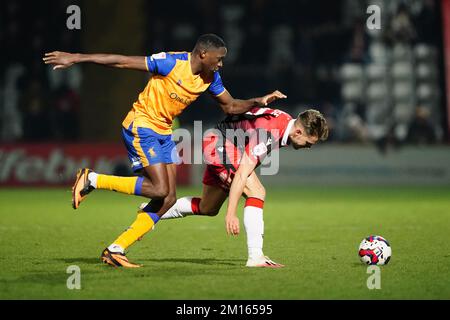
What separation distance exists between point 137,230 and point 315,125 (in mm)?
1813

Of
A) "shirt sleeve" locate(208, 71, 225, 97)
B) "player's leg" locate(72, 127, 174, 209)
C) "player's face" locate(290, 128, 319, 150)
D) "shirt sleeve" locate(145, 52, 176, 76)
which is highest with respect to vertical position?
"shirt sleeve" locate(145, 52, 176, 76)

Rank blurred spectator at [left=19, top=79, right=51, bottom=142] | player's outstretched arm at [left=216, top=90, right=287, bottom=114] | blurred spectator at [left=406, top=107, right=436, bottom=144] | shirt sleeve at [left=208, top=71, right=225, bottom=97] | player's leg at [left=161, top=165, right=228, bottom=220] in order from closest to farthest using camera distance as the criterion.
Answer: player's outstretched arm at [left=216, top=90, right=287, bottom=114] → shirt sleeve at [left=208, top=71, right=225, bottom=97] → player's leg at [left=161, top=165, right=228, bottom=220] → blurred spectator at [left=406, top=107, right=436, bottom=144] → blurred spectator at [left=19, top=79, right=51, bottom=142]

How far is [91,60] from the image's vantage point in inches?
300

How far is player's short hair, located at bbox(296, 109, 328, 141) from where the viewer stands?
772 cm

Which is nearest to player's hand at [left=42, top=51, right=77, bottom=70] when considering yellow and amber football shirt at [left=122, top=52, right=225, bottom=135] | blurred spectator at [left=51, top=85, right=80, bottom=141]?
yellow and amber football shirt at [left=122, top=52, right=225, bottom=135]

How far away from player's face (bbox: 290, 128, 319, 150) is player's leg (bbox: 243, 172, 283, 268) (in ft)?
1.86

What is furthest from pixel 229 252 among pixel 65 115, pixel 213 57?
pixel 65 115

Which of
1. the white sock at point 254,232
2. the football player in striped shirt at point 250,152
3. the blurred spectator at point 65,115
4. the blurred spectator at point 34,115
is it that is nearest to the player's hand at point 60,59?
the football player in striped shirt at point 250,152

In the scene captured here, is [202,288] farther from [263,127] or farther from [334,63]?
[334,63]

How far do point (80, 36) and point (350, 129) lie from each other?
6797mm

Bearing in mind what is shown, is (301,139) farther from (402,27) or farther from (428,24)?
(428,24)

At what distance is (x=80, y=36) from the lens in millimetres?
21750

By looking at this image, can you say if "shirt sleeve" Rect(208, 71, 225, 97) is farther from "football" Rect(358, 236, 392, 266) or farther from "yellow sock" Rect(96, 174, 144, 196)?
"football" Rect(358, 236, 392, 266)

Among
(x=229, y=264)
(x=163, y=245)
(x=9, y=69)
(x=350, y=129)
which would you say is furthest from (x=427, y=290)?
(x=9, y=69)
